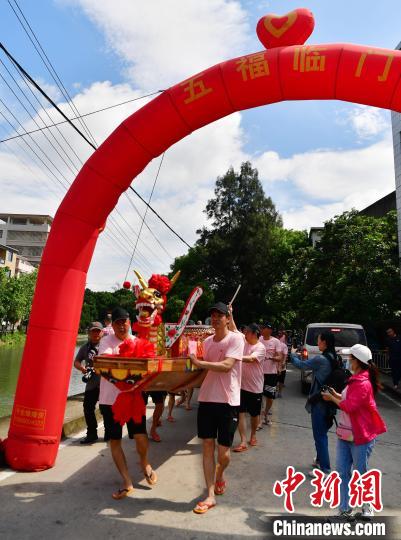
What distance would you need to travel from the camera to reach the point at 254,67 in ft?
16.9

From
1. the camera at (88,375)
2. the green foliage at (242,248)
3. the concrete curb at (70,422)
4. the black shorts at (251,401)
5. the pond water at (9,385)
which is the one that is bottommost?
the pond water at (9,385)

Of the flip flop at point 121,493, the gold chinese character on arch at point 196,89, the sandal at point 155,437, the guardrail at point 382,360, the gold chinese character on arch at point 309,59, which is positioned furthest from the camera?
the guardrail at point 382,360

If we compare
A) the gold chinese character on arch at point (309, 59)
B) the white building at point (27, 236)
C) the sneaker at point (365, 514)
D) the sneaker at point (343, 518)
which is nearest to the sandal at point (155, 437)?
the sneaker at point (343, 518)

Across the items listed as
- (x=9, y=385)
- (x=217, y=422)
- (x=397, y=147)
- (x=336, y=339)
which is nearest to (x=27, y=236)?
(x=9, y=385)

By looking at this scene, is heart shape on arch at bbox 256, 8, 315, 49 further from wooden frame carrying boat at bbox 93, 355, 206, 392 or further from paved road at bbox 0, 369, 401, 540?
paved road at bbox 0, 369, 401, 540

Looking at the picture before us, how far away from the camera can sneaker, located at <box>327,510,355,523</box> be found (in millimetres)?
3836

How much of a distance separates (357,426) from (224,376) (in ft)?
4.19

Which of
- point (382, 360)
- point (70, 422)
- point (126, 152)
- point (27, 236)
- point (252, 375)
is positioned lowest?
point (70, 422)

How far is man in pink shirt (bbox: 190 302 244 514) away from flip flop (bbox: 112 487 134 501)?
75 cm

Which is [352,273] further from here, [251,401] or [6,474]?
[6,474]

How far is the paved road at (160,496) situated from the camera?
144 inches

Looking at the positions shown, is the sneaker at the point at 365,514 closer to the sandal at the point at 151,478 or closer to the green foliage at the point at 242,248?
the sandal at the point at 151,478

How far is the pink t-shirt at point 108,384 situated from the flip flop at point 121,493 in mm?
834

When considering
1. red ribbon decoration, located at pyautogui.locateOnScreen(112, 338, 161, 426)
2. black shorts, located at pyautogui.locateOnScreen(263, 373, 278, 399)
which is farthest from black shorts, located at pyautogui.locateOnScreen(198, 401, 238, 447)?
black shorts, located at pyautogui.locateOnScreen(263, 373, 278, 399)
